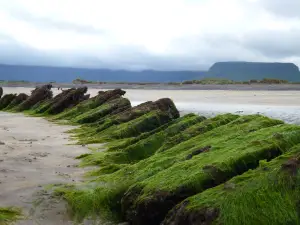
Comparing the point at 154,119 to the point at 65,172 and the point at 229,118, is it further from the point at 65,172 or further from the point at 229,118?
the point at 65,172

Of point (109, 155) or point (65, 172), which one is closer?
point (65, 172)

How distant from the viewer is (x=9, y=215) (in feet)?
15.5

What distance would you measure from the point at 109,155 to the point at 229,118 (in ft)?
7.73

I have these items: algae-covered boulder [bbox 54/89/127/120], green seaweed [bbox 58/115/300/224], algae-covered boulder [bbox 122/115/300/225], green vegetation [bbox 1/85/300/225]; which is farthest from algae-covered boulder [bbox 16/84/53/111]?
algae-covered boulder [bbox 122/115/300/225]

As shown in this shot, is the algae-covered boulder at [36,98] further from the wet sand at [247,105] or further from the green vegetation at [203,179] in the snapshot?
the green vegetation at [203,179]

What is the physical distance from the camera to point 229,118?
7.67m

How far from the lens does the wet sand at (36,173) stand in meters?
5.03

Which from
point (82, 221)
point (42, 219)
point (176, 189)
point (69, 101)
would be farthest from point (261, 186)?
point (69, 101)

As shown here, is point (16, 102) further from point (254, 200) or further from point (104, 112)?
point (254, 200)

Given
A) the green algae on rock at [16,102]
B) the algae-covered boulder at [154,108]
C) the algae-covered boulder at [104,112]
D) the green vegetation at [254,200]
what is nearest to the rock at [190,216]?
the green vegetation at [254,200]

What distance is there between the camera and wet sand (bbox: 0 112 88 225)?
16.5ft

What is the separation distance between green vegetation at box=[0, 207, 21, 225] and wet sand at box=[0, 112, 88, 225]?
86 millimetres

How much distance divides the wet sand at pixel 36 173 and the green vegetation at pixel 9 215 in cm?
9

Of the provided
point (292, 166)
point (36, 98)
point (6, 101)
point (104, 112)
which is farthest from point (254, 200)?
point (6, 101)
